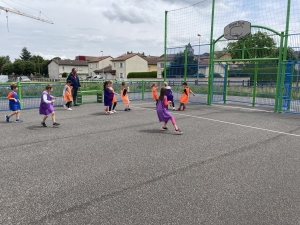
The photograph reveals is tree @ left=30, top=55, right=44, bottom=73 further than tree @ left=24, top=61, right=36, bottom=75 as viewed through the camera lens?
Yes

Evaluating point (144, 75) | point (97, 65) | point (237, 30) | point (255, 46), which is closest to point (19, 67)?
point (97, 65)

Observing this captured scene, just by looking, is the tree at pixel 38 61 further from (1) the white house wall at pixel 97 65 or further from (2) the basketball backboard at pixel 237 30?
(2) the basketball backboard at pixel 237 30

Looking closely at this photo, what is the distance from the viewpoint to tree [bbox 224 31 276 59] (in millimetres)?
12586

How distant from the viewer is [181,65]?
16547 mm

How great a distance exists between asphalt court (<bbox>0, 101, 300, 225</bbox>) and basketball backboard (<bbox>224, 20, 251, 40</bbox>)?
7.12 m

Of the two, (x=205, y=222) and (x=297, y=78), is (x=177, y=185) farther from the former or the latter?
(x=297, y=78)

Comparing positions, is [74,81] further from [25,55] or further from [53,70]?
[25,55]

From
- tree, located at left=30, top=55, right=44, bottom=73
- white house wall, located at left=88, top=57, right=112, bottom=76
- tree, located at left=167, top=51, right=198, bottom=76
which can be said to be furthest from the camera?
tree, located at left=30, top=55, right=44, bottom=73

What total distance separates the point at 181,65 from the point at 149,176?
42.4 feet

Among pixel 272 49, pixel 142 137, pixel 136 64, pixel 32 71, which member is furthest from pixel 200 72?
pixel 32 71

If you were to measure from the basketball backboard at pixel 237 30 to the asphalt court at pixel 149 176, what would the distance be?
7.12 metres

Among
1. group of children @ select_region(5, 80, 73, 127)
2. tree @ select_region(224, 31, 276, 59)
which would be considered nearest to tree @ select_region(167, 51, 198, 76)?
tree @ select_region(224, 31, 276, 59)

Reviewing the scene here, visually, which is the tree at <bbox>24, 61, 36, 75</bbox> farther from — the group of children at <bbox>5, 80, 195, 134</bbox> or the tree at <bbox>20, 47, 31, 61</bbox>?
the group of children at <bbox>5, 80, 195, 134</bbox>

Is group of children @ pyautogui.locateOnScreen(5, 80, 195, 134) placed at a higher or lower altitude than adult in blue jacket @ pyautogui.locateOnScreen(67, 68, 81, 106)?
lower
